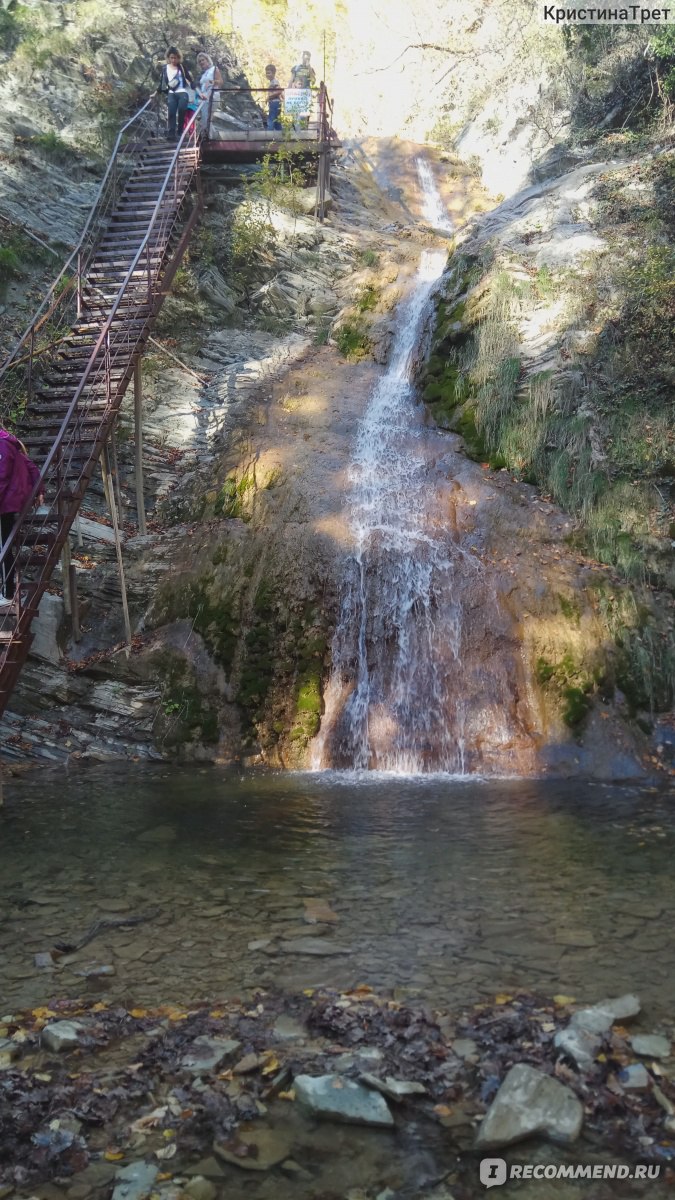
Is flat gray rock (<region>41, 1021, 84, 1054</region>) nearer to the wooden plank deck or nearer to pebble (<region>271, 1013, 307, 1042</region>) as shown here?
pebble (<region>271, 1013, 307, 1042</region>)

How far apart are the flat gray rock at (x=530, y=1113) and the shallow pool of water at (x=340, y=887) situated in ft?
2.95

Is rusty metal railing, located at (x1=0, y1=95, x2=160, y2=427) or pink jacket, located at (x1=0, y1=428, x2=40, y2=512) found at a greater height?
rusty metal railing, located at (x1=0, y1=95, x2=160, y2=427)

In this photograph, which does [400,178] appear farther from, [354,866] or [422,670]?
[354,866]

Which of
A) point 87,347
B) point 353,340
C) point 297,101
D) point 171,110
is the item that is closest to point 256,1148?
point 87,347

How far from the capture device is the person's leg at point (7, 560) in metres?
8.62

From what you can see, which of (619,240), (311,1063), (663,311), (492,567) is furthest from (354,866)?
(619,240)

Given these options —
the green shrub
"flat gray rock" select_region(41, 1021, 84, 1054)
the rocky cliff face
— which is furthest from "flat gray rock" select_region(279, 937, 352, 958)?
the green shrub

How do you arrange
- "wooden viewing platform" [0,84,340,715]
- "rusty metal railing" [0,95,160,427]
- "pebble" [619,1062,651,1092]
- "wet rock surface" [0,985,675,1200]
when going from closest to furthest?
"wet rock surface" [0,985,675,1200] → "pebble" [619,1062,651,1092] → "wooden viewing platform" [0,84,340,715] → "rusty metal railing" [0,95,160,427]

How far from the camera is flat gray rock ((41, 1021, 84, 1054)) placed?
404cm

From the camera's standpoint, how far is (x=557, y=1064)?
3.74 meters

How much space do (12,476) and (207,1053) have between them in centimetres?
630

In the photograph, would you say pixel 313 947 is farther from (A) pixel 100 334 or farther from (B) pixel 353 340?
(B) pixel 353 340

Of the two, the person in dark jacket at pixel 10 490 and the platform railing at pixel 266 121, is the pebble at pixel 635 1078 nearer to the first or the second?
the person in dark jacket at pixel 10 490

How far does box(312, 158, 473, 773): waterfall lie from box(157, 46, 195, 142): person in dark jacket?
1142cm
